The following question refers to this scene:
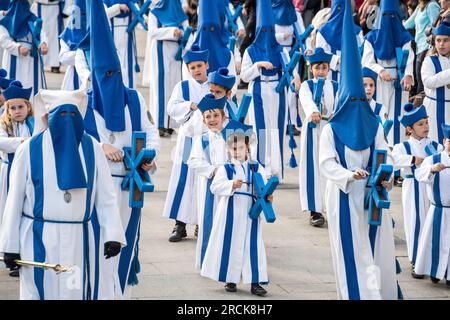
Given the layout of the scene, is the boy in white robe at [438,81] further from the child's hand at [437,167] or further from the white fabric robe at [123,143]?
the white fabric robe at [123,143]

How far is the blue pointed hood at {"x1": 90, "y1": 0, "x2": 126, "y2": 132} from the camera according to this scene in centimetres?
1007

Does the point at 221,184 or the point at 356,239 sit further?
the point at 221,184

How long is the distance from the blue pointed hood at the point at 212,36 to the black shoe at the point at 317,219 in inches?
72.8

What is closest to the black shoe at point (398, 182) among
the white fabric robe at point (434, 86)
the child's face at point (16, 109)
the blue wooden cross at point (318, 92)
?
the white fabric robe at point (434, 86)

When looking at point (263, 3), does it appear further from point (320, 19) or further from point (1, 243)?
point (1, 243)

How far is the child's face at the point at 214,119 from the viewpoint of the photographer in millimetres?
11117

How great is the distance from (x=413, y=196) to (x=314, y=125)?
1816 millimetres

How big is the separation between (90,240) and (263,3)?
636cm

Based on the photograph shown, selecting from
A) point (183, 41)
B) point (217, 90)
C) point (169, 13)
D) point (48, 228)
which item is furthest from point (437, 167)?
point (169, 13)

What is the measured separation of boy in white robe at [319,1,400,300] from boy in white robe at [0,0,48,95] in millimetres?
6387

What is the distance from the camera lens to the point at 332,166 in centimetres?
988

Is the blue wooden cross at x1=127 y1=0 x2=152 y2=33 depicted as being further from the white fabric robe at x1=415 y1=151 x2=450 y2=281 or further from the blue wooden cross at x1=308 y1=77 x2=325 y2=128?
the white fabric robe at x1=415 y1=151 x2=450 y2=281

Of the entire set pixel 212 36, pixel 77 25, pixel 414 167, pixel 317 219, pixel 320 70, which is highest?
pixel 77 25

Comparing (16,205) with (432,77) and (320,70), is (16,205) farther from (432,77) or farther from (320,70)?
(432,77)
